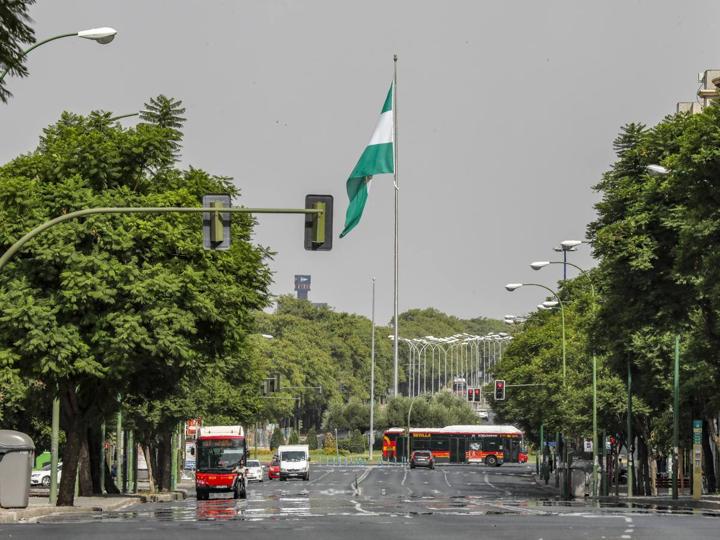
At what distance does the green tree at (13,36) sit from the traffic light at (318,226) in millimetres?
10485

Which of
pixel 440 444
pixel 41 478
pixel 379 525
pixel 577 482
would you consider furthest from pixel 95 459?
pixel 440 444

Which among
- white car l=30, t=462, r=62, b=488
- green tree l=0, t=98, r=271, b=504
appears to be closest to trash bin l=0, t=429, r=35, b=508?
green tree l=0, t=98, r=271, b=504

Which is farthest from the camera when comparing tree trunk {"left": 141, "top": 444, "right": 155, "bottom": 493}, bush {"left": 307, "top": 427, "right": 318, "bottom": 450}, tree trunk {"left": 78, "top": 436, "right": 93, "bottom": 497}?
bush {"left": 307, "top": 427, "right": 318, "bottom": 450}

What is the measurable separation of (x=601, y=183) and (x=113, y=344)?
20.3 m

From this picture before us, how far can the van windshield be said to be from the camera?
96562 mm

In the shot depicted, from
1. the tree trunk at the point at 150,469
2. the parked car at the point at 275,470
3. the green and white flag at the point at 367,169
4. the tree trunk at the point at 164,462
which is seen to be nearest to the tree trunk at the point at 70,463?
the green and white flag at the point at 367,169

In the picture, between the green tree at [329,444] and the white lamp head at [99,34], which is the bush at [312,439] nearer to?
the green tree at [329,444]

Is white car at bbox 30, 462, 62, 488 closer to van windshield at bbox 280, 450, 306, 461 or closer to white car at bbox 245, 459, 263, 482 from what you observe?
white car at bbox 245, 459, 263, 482

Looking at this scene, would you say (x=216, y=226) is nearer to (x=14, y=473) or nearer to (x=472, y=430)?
(x=14, y=473)

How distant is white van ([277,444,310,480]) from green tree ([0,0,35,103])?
260ft

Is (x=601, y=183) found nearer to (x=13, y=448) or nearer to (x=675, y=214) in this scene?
(x=675, y=214)

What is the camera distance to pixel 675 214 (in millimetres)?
44531

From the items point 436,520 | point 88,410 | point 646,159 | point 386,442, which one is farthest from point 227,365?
point 386,442

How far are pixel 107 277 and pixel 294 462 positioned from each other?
193ft
